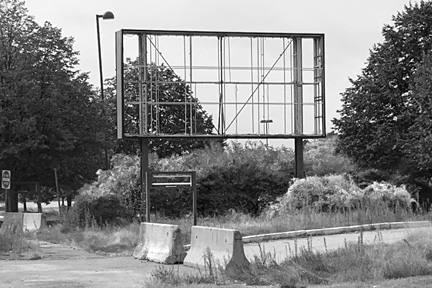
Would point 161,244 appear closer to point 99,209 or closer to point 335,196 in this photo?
point 335,196

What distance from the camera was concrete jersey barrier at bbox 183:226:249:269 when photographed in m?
16.4

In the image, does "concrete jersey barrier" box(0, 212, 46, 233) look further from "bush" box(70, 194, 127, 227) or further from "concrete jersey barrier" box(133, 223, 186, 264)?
"concrete jersey barrier" box(133, 223, 186, 264)

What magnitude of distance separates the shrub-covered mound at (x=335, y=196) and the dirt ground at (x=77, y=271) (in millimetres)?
9580

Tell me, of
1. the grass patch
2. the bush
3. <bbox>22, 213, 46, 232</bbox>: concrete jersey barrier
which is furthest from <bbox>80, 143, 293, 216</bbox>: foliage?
the grass patch

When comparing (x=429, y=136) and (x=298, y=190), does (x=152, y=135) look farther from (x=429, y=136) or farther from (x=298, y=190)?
(x=429, y=136)

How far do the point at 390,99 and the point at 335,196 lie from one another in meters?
18.4

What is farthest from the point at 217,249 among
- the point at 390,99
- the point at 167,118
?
the point at 167,118

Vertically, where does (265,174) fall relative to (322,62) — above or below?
below

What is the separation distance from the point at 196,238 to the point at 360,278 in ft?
15.5

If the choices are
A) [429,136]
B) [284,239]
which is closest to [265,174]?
[429,136]

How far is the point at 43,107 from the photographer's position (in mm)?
45875

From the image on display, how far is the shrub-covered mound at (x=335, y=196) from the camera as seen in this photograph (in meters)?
29.9

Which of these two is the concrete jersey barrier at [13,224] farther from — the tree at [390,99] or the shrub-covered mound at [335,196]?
the tree at [390,99]

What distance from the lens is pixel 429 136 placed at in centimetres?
4216
